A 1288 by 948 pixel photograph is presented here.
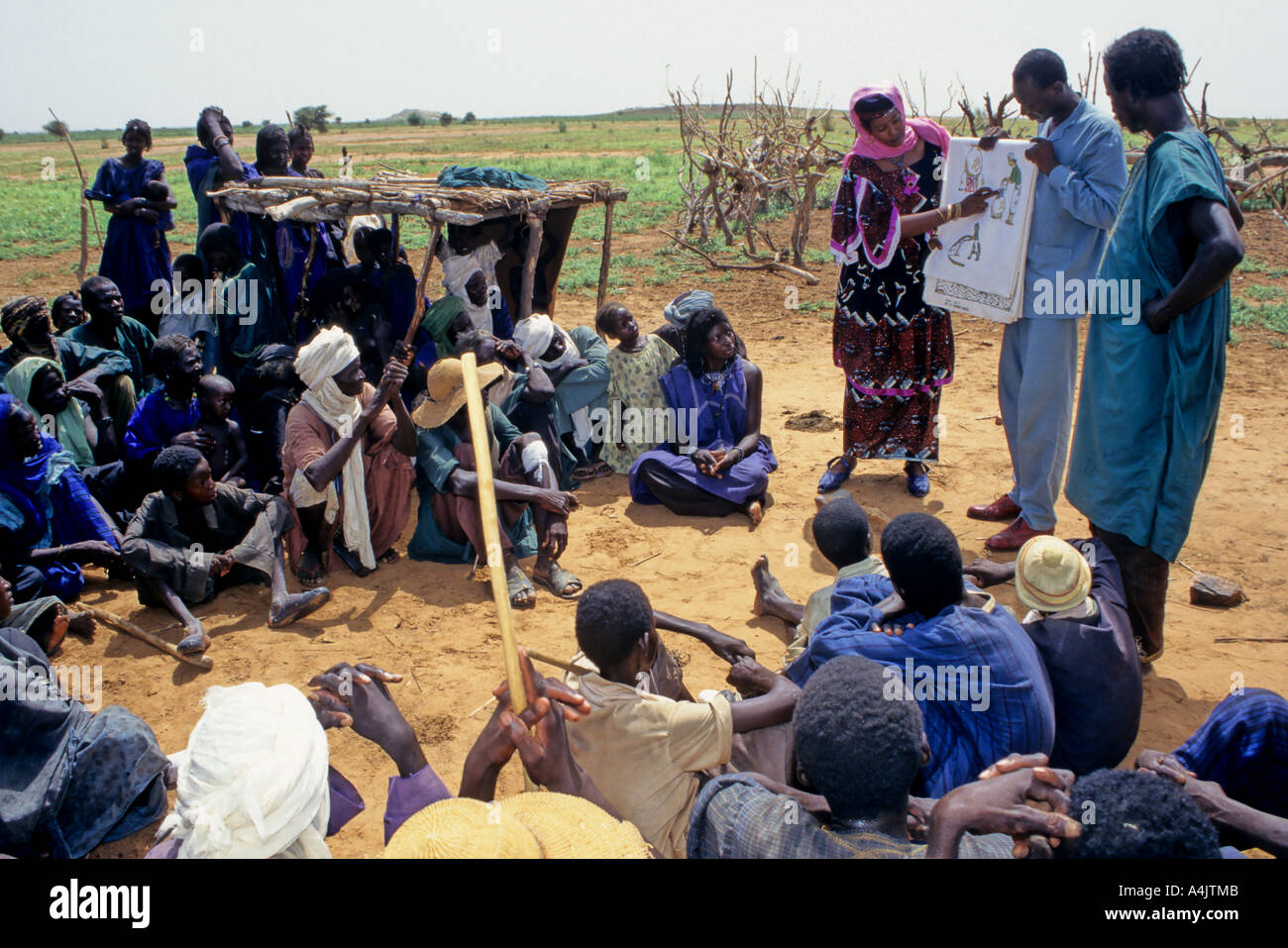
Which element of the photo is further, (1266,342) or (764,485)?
(1266,342)

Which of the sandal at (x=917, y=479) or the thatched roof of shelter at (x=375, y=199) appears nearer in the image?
the sandal at (x=917, y=479)

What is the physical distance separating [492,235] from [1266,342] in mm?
7217

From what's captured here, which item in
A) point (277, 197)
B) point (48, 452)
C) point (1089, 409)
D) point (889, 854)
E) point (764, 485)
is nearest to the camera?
point (889, 854)

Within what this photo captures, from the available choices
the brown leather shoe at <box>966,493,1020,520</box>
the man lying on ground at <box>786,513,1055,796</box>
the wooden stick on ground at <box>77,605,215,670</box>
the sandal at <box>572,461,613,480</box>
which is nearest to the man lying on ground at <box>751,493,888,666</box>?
the man lying on ground at <box>786,513,1055,796</box>

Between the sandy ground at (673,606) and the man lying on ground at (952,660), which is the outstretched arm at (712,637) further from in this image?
the man lying on ground at (952,660)

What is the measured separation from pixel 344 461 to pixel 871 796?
3717 millimetres

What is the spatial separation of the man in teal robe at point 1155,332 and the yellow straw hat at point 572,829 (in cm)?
288

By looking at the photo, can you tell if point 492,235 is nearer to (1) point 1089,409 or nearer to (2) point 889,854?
(1) point 1089,409

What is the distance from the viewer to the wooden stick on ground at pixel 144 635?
14.4 feet

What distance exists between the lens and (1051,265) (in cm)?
488

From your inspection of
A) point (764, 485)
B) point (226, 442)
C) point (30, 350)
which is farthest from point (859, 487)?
point (30, 350)

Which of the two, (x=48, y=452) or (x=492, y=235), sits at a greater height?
(x=492, y=235)

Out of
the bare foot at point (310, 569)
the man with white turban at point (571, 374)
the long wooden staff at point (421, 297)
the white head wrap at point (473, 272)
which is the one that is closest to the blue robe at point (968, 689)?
the bare foot at point (310, 569)

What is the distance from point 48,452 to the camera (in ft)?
16.0
